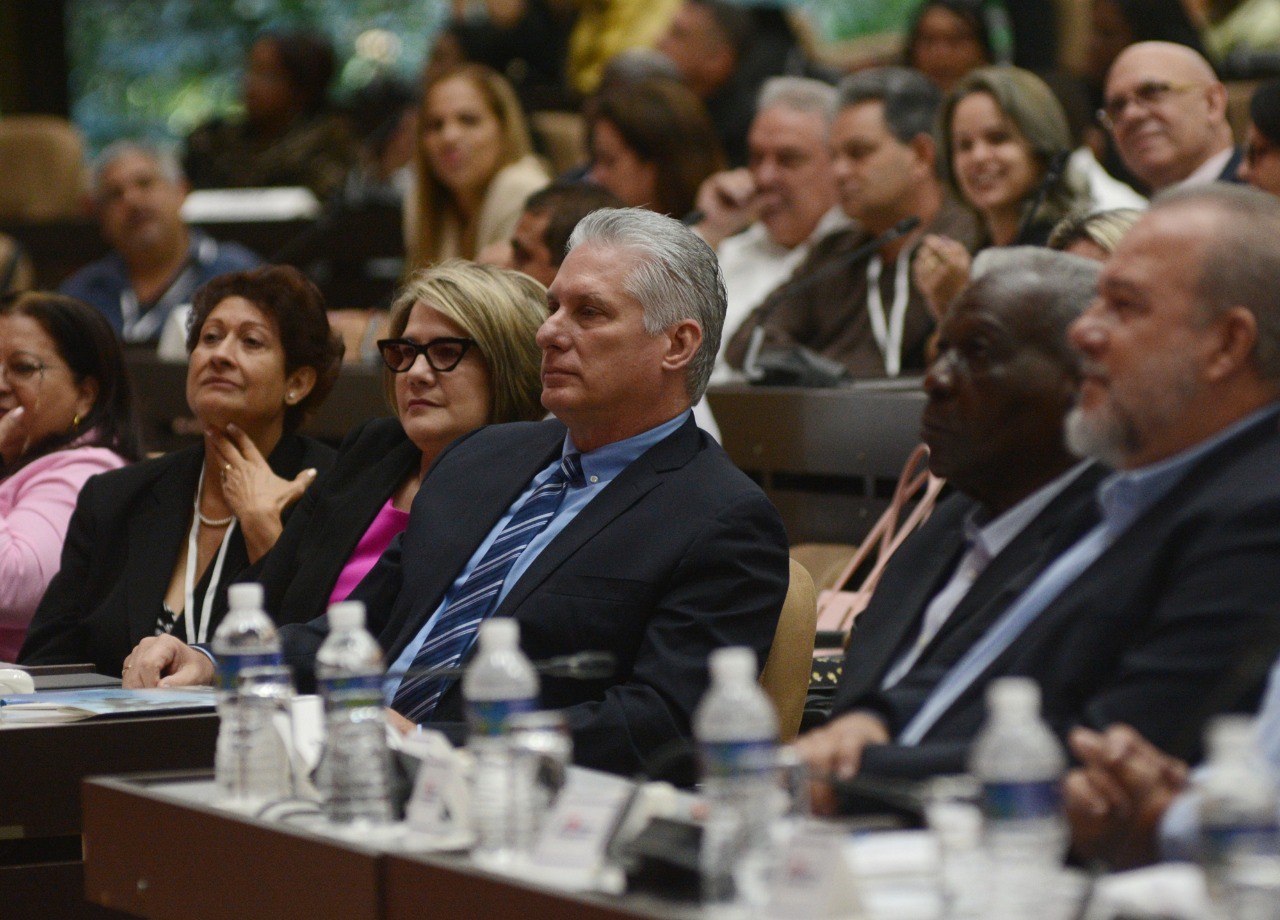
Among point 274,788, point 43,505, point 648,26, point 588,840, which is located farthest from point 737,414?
point 648,26

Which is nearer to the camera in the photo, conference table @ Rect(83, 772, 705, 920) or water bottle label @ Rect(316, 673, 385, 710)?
conference table @ Rect(83, 772, 705, 920)

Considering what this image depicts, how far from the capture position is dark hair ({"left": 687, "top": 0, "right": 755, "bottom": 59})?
6.91 meters

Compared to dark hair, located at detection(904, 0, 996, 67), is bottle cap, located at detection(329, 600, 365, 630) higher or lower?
lower

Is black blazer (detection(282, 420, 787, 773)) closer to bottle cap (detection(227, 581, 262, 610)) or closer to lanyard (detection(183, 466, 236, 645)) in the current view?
bottle cap (detection(227, 581, 262, 610))

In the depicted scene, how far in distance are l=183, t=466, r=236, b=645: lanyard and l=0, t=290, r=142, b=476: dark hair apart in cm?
49

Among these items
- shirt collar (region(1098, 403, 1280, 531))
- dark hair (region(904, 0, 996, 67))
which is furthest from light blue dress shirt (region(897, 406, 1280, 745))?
dark hair (region(904, 0, 996, 67))

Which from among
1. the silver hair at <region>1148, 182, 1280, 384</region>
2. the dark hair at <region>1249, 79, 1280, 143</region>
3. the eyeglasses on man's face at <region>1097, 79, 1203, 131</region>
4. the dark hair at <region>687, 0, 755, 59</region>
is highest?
the dark hair at <region>687, 0, 755, 59</region>

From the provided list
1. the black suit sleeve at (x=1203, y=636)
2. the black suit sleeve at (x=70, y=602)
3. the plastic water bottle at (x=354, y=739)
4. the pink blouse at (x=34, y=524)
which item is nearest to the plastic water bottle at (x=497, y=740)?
the plastic water bottle at (x=354, y=739)

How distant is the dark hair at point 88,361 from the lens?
13.0 ft

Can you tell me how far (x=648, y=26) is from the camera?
25.0ft

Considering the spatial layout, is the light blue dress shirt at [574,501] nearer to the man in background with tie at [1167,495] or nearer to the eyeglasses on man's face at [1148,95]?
the man in background with tie at [1167,495]

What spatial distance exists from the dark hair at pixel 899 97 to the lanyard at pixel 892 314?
1.45 feet

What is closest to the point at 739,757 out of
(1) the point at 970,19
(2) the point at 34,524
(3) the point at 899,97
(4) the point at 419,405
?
(4) the point at 419,405

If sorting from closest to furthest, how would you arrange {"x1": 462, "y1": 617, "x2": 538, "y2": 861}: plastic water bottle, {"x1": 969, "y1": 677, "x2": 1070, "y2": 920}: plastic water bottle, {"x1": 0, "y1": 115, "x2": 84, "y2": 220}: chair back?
{"x1": 969, "y1": 677, "x2": 1070, "y2": 920}: plastic water bottle → {"x1": 462, "y1": 617, "x2": 538, "y2": 861}: plastic water bottle → {"x1": 0, "y1": 115, "x2": 84, "y2": 220}: chair back
